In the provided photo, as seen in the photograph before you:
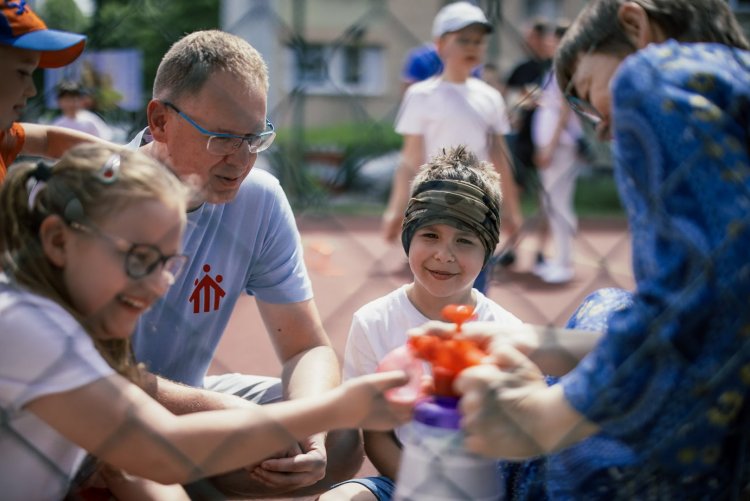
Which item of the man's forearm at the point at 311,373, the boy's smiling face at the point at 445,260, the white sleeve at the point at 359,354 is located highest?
the boy's smiling face at the point at 445,260

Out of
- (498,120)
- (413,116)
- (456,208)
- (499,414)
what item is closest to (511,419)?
(499,414)

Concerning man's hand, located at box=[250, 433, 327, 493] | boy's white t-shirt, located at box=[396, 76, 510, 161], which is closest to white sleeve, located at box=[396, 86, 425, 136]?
boy's white t-shirt, located at box=[396, 76, 510, 161]

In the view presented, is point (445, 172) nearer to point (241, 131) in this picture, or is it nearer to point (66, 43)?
point (241, 131)

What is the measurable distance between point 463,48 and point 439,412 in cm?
219

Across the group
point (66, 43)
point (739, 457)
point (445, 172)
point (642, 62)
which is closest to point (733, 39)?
point (642, 62)

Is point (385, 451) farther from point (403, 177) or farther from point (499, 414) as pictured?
point (403, 177)

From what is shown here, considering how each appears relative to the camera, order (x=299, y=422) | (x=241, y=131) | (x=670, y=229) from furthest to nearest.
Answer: (x=241, y=131) < (x=299, y=422) < (x=670, y=229)

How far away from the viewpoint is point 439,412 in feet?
3.33

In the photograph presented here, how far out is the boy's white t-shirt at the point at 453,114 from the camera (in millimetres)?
2957

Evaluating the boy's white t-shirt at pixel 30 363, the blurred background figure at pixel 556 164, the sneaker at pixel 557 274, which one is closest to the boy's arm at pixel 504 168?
the blurred background figure at pixel 556 164

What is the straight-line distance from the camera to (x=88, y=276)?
1.06m

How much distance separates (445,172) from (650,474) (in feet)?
2.56

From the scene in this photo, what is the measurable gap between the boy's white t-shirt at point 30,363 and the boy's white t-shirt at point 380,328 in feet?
2.00

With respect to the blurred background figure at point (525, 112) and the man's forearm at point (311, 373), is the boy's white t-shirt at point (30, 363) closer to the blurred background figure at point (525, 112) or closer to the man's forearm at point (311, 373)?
the man's forearm at point (311, 373)
